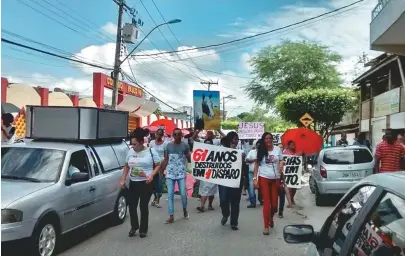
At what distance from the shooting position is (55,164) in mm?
7230

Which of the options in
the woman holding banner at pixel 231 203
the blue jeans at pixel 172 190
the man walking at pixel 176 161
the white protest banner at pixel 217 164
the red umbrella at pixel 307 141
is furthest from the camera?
the red umbrella at pixel 307 141

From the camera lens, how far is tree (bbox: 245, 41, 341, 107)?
39812mm

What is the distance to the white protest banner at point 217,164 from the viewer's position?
9.42 m

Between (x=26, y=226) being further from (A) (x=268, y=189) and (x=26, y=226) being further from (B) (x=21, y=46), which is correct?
(B) (x=21, y=46)

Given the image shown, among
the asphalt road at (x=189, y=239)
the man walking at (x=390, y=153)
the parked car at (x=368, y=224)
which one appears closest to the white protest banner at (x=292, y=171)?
the asphalt road at (x=189, y=239)

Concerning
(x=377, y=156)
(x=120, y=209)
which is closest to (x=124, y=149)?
(x=120, y=209)

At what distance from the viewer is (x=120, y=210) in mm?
9266

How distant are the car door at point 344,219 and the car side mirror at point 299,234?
0.11 m

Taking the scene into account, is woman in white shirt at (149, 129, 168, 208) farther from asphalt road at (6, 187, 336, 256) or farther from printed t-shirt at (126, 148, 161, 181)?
printed t-shirt at (126, 148, 161, 181)

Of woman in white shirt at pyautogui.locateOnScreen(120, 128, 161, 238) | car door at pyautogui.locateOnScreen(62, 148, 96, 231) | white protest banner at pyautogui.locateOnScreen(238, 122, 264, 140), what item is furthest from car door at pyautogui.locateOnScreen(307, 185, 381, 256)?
Answer: white protest banner at pyautogui.locateOnScreen(238, 122, 264, 140)

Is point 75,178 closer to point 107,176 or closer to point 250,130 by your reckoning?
point 107,176

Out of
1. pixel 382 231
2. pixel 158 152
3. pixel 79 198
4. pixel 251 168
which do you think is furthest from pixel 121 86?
pixel 382 231

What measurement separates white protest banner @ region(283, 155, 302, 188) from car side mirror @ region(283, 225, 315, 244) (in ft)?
26.4

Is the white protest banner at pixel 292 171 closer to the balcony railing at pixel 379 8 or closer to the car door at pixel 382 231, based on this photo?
the balcony railing at pixel 379 8
